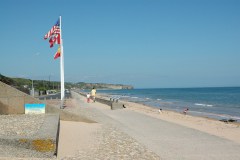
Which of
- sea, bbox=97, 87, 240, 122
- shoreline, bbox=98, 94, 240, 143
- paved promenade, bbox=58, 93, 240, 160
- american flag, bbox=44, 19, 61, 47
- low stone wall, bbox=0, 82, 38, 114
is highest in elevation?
american flag, bbox=44, 19, 61, 47

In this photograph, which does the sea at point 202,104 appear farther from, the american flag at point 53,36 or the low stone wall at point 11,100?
the low stone wall at point 11,100

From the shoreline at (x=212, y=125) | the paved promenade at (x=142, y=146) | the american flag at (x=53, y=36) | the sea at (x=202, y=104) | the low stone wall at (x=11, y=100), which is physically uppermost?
the american flag at (x=53, y=36)

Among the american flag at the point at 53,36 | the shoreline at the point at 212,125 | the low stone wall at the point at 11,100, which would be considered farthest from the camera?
the american flag at the point at 53,36

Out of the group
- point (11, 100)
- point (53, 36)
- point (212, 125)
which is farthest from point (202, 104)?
point (11, 100)

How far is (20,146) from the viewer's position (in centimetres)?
704

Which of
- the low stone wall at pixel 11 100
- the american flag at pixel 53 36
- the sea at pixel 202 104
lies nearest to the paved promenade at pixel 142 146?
the low stone wall at pixel 11 100

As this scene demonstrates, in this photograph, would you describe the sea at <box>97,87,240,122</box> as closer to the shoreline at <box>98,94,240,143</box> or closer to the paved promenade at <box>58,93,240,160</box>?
the shoreline at <box>98,94,240,143</box>

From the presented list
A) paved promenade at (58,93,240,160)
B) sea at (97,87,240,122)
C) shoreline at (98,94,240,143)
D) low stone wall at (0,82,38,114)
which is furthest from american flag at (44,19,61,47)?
sea at (97,87,240,122)

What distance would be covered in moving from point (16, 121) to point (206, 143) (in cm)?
572

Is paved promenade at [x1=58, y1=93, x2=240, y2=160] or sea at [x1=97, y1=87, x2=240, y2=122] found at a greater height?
paved promenade at [x1=58, y1=93, x2=240, y2=160]

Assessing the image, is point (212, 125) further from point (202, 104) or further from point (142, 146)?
point (202, 104)

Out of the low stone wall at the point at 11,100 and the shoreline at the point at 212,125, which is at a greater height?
the low stone wall at the point at 11,100

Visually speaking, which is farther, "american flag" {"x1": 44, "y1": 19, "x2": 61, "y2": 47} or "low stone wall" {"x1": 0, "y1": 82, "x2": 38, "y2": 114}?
"american flag" {"x1": 44, "y1": 19, "x2": 61, "y2": 47}

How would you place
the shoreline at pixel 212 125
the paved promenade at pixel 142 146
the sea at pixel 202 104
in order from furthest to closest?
the sea at pixel 202 104 < the shoreline at pixel 212 125 < the paved promenade at pixel 142 146
